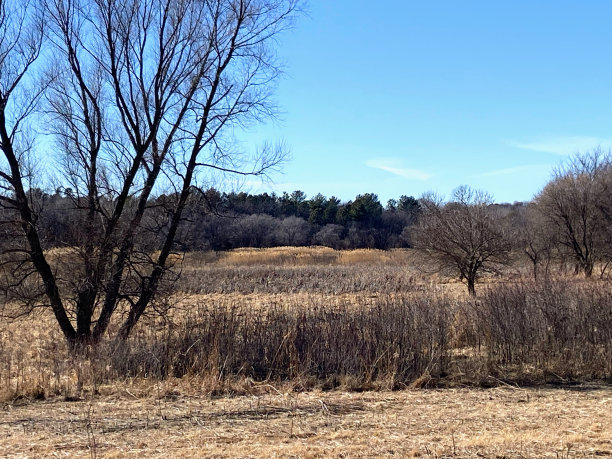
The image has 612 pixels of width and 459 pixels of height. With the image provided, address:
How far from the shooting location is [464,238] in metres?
19.1

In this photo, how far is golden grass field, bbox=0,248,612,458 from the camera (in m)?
5.61

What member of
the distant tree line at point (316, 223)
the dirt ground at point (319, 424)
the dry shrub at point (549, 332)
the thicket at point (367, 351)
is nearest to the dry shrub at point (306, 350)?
the thicket at point (367, 351)

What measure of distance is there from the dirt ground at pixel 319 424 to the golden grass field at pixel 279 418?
1cm

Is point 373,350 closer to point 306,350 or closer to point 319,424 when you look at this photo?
point 306,350

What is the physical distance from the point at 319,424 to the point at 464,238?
1348 cm

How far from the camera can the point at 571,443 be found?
5727 mm

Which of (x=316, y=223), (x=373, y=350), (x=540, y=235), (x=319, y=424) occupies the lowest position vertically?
(x=319, y=424)

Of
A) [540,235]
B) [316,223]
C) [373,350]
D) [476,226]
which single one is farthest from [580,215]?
[316,223]

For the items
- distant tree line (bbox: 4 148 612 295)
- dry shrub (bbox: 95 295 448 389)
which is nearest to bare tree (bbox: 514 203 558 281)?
distant tree line (bbox: 4 148 612 295)

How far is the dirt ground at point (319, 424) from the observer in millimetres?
5559

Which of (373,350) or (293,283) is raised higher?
(293,283)

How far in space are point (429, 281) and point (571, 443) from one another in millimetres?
23460

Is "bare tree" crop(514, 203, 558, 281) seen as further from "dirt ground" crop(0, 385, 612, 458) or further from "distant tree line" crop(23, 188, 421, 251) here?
"dirt ground" crop(0, 385, 612, 458)

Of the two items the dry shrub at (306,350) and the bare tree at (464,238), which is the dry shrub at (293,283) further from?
the dry shrub at (306,350)
